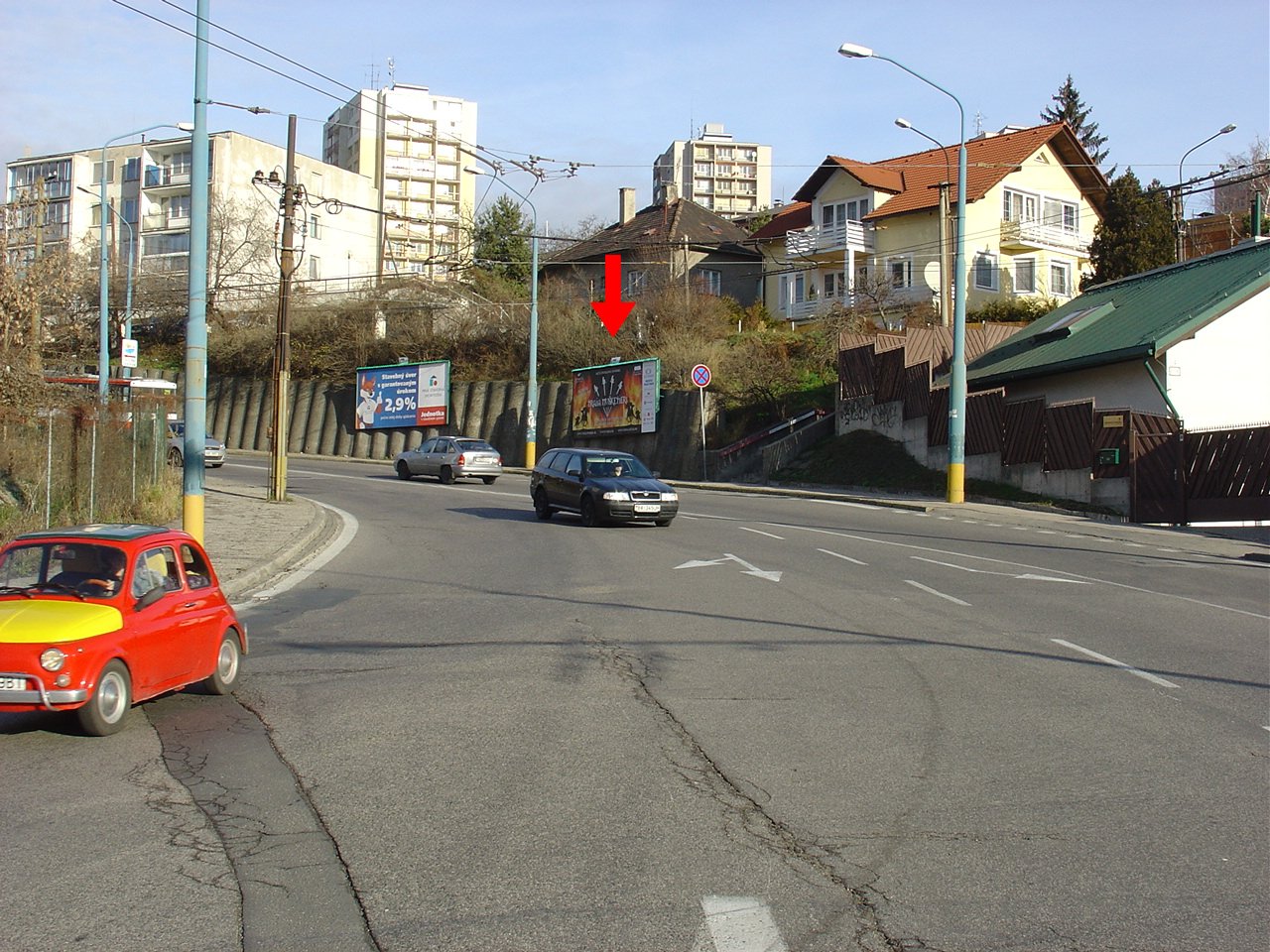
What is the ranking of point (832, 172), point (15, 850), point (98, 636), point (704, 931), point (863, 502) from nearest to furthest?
point (704, 931) < point (15, 850) < point (98, 636) < point (863, 502) < point (832, 172)

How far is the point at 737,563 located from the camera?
1780 centimetres

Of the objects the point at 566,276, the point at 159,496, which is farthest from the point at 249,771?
the point at 566,276

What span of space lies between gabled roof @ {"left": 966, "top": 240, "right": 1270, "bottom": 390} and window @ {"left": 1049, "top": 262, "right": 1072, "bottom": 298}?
18.1 meters

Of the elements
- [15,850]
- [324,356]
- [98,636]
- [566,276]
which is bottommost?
[15,850]

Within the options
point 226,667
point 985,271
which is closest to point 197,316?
point 226,667

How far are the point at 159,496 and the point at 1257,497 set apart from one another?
21.4m

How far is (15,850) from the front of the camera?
5562 mm

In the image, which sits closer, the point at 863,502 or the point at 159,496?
the point at 159,496

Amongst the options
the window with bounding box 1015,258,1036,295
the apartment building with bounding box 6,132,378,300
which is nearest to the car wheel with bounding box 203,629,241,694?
the window with bounding box 1015,258,1036,295

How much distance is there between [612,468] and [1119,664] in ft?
48.5

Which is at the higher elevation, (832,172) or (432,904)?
(832,172)

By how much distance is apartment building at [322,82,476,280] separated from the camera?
3762 inches

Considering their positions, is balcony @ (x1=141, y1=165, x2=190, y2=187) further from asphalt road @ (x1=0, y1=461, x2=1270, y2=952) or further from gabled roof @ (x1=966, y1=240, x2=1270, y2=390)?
asphalt road @ (x1=0, y1=461, x2=1270, y2=952)

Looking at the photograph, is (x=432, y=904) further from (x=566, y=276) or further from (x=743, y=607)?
(x=566, y=276)
